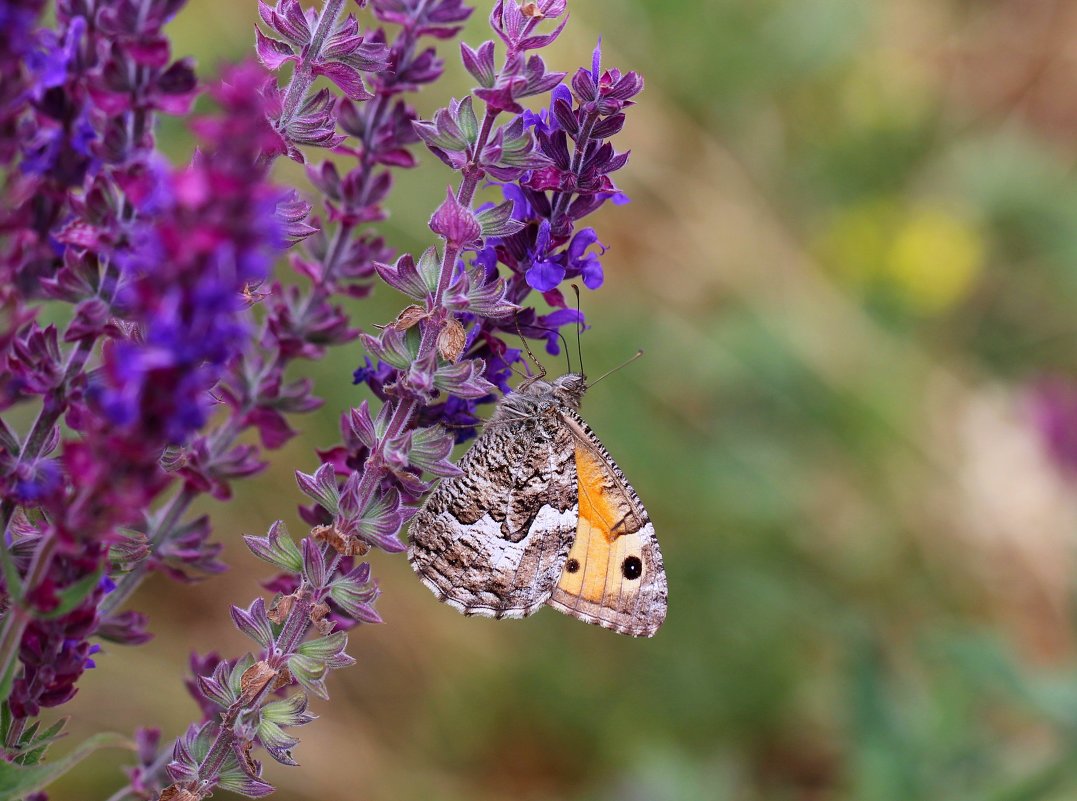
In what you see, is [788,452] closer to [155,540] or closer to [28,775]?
[155,540]

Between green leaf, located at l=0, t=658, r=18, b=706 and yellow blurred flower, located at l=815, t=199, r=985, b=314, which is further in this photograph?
yellow blurred flower, located at l=815, t=199, r=985, b=314

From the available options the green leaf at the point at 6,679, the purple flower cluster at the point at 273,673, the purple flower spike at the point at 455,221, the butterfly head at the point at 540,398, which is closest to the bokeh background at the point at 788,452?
the butterfly head at the point at 540,398

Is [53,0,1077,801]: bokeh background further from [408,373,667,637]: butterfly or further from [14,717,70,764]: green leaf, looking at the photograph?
[14,717,70,764]: green leaf

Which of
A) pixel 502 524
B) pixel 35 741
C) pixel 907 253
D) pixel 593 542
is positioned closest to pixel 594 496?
pixel 593 542

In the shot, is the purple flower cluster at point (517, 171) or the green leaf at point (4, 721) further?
the purple flower cluster at point (517, 171)

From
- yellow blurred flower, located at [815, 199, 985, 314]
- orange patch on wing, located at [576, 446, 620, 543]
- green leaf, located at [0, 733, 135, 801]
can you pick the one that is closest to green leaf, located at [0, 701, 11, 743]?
green leaf, located at [0, 733, 135, 801]

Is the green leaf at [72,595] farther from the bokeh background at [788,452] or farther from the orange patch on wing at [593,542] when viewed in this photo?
the bokeh background at [788,452]

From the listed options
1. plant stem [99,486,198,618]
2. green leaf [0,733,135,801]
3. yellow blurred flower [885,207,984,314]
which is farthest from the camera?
yellow blurred flower [885,207,984,314]
